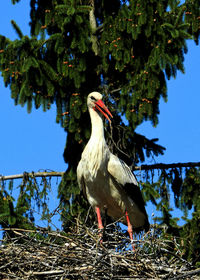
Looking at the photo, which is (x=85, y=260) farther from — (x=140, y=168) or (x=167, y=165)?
(x=167, y=165)

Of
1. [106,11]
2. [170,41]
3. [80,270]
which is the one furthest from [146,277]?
[106,11]

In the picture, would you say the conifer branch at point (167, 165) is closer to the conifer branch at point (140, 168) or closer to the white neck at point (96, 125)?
the conifer branch at point (140, 168)

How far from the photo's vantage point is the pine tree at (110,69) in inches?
401

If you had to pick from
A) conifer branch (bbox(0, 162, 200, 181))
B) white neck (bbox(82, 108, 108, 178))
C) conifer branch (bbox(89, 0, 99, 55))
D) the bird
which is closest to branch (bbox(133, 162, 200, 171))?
conifer branch (bbox(0, 162, 200, 181))

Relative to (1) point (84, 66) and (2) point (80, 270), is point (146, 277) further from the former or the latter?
(1) point (84, 66)

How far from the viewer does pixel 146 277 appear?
7.00 m

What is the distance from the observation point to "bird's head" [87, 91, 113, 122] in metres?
9.63

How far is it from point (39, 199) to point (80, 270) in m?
3.65

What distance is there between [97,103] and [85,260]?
3001mm

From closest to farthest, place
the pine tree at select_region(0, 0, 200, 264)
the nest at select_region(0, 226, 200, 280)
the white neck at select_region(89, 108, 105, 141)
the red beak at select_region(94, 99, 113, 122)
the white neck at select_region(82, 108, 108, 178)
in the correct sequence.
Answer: the nest at select_region(0, 226, 200, 280), the white neck at select_region(82, 108, 108, 178), the white neck at select_region(89, 108, 105, 141), the red beak at select_region(94, 99, 113, 122), the pine tree at select_region(0, 0, 200, 264)

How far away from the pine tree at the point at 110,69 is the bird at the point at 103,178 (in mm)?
543

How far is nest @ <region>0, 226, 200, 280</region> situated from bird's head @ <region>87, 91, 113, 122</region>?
91.3 inches

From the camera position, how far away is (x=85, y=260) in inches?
282

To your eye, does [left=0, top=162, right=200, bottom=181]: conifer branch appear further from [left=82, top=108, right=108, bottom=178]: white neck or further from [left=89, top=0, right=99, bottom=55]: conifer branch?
[left=89, top=0, right=99, bottom=55]: conifer branch
